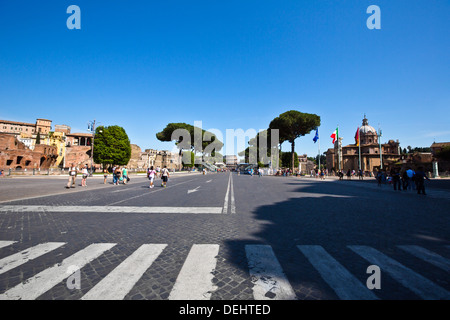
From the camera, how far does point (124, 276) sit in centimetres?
282

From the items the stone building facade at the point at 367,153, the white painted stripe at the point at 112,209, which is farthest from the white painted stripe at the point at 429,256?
the stone building facade at the point at 367,153

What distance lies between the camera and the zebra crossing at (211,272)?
239 centimetres

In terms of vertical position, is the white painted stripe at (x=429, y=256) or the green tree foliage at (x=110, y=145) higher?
the green tree foliage at (x=110, y=145)

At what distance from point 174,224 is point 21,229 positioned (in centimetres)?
356

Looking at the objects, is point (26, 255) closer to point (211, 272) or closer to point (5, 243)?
point (5, 243)

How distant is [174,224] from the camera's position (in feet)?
18.3

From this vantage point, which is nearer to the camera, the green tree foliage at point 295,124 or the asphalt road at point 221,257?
the asphalt road at point 221,257

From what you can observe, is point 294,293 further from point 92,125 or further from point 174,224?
point 92,125

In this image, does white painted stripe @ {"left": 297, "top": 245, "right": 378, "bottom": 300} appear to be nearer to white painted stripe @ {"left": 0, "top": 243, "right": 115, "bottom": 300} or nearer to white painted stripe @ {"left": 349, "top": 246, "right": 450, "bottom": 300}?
white painted stripe @ {"left": 349, "top": 246, "right": 450, "bottom": 300}

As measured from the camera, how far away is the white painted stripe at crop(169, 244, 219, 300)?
2377mm

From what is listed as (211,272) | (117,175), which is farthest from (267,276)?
(117,175)

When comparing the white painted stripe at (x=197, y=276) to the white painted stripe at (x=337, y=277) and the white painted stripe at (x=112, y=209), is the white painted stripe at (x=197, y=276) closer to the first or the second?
the white painted stripe at (x=337, y=277)
